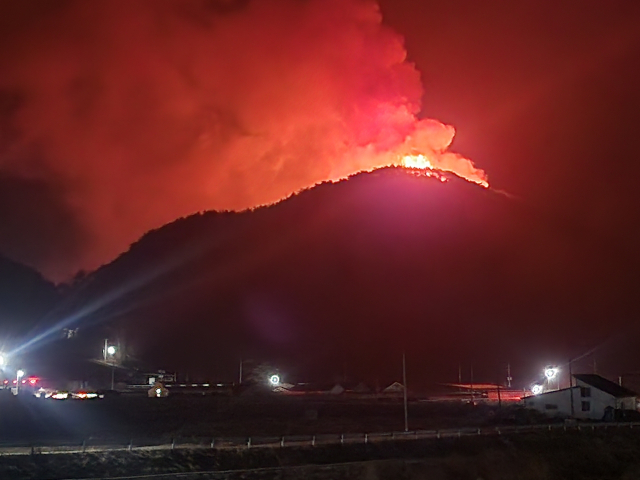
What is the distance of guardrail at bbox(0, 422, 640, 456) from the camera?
40.4m

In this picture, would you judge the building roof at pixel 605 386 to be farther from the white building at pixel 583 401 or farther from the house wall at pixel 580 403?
the house wall at pixel 580 403

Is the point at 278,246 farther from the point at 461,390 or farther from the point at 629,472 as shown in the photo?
the point at 629,472

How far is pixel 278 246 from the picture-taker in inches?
6727

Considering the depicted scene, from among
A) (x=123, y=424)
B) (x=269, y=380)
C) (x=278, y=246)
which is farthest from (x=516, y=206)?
(x=123, y=424)

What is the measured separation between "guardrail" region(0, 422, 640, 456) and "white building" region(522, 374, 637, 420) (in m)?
14.1

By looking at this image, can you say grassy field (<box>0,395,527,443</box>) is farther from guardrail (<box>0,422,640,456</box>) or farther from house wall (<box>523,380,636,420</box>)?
house wall (<box>523,380,636,420</box>)

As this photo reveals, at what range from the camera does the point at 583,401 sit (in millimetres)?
74562

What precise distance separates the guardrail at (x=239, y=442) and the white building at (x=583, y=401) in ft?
46.3

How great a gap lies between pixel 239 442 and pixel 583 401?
4406 centimetres

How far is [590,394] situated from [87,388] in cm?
5531

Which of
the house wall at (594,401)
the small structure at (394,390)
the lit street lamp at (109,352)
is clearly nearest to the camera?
the house wall at (594,401)

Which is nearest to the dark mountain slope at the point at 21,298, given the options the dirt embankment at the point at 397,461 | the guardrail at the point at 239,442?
the guardrail at the point at 239,442

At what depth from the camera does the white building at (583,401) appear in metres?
73.7

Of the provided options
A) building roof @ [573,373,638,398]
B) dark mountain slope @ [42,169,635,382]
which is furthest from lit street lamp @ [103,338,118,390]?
building roof @ [573,373,638,398]
